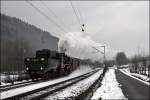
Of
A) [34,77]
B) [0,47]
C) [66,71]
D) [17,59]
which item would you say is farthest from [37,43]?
[34,77]

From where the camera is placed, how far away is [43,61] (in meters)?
39.4

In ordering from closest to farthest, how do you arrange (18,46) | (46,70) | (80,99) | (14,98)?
(80,99) < (14,98) < (46,70) < (18,46)

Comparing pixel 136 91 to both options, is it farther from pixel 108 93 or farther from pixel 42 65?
pixel 42 65

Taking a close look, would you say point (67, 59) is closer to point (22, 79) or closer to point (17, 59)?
point (22, 79)

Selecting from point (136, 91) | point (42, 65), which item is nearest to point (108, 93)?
point (136, 91)

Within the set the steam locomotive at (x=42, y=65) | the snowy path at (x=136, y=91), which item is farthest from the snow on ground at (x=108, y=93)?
the steam locomotive at (x=42, y=65)

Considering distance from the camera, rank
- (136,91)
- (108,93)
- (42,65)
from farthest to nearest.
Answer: (42,65), (136,91), (108,93)

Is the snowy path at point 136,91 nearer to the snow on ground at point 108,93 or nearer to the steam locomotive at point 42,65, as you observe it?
the snow on ground at point 108,93

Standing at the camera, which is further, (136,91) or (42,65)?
(42,65)

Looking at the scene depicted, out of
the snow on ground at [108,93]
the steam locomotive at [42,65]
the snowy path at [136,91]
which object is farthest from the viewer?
the steam locomotive at [42,65]

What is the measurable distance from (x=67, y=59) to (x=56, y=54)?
6.31m

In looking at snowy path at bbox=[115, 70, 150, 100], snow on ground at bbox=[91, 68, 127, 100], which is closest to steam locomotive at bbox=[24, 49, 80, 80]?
snowy path at bbox=[115, 70, 150, 100]

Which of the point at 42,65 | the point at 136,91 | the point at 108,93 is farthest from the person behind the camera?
the point at 42,65

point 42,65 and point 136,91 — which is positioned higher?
point 42,65
